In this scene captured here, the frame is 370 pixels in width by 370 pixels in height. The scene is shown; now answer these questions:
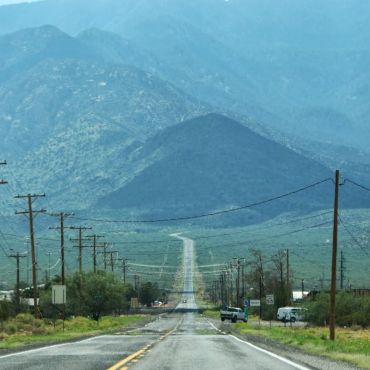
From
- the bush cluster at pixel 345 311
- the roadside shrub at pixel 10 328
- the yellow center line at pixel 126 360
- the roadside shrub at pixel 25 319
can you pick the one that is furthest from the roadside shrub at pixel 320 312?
the yellow center line at pixel 126 360

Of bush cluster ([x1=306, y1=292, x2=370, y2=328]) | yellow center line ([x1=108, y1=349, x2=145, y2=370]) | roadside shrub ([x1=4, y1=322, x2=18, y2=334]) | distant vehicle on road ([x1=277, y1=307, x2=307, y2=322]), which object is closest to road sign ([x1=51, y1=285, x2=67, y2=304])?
roadside shrub ([x1=4, y1=322, x2=18, y2=334])

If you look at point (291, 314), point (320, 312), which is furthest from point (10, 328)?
point (291, 314)

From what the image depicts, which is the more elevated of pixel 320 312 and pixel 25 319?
pixel 25 319

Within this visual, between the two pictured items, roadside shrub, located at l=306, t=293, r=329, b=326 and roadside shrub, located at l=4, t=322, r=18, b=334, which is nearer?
roadside shrub, located at l=4, t=322, r=18, b=334

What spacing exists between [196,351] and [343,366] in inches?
294

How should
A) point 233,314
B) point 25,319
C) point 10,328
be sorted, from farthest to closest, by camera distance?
point 233,314 < point 25,319 < point 10,328

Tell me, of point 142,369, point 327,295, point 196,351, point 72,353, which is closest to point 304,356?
point 196,351

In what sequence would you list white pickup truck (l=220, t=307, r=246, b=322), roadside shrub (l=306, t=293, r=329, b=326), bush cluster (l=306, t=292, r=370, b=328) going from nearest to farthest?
1. bush cluster (l=306, t=292, r=370, b=328)
2. roadside shrub (l=306, t=293, r=329, b=326)
3. white pickup truck (l=220, t=307, r=246, b=322)

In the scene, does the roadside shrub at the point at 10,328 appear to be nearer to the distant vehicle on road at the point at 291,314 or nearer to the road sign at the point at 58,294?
the road sign at the point at 58,294

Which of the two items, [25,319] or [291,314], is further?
[291,314]


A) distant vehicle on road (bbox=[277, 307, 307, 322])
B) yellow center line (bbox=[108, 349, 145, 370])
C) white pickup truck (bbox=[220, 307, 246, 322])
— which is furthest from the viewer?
white pickup truck (bbox=[220, 307, 246, 322])

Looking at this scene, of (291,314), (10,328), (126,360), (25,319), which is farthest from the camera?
(291,314)

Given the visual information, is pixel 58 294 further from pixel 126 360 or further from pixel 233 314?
pixel 233 314

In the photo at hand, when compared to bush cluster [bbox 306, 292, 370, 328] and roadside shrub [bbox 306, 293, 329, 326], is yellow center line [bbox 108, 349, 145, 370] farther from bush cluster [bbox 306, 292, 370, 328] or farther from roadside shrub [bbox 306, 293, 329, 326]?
roadside shrub [bbox 306, 293, 329, 326]
